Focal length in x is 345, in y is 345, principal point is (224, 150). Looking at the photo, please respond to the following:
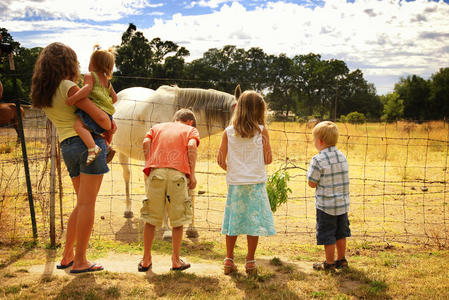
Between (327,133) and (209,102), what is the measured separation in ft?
8.32

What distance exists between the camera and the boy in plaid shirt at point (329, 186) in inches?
142

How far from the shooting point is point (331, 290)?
3275 millimetres

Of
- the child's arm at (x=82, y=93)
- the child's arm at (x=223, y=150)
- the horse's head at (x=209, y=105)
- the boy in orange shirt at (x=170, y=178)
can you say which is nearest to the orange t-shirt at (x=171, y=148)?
the boy in orange shirt at (x=170, y=178)

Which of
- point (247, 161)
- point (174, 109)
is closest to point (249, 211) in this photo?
point (247, 161)

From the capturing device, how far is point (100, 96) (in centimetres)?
318

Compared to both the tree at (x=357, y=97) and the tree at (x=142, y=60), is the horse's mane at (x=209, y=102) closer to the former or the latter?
the tree at (x=142, y=60)

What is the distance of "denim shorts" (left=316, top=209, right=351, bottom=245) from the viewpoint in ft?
12.0

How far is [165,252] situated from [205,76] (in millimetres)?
44193

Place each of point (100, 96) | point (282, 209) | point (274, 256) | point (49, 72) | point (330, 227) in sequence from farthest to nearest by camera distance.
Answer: point (282, 209), point (274, 256), point (330, 227), point (100, 96), point (49, 72)

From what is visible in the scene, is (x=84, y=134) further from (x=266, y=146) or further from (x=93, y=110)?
(x=266, y=146)

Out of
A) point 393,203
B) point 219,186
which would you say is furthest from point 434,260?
point 219,186

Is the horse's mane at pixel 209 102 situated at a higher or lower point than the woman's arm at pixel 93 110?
higher

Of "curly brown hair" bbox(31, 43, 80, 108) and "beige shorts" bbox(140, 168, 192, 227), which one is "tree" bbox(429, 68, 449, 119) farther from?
"curly brown hair" bbox(31, 43, 80, 108)

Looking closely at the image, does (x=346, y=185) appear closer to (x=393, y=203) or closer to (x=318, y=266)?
→ (x=318, y=266)
